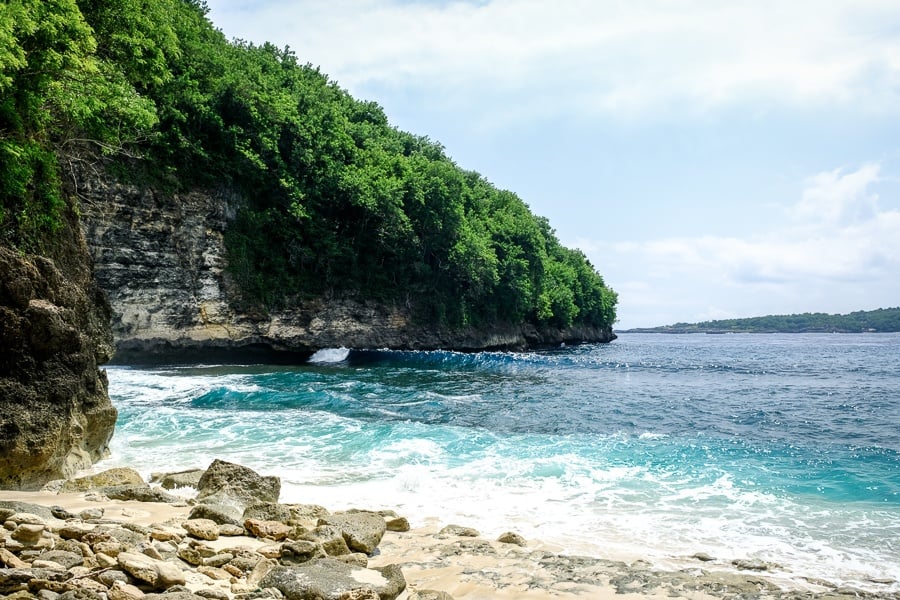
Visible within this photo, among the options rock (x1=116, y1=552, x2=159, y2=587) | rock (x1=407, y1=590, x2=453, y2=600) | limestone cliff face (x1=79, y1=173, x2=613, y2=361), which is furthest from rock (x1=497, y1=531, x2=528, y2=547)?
limestone cliff face (x1=79, y1=173, x2=613, y2=361)

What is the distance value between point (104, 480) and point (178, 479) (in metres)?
0.93

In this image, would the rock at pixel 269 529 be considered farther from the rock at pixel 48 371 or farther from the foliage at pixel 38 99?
the foliage at pixel 38 99

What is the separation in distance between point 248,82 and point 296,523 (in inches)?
1073

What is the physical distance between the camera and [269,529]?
19.0 feet

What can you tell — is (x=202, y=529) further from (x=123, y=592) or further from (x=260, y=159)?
(x=260, y=159)

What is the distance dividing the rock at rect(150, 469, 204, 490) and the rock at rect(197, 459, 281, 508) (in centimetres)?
57

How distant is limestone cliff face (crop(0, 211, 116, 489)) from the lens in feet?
23.0

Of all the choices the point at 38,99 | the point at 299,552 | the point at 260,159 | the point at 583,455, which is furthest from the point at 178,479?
the point at 260,159

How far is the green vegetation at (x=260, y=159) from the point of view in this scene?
8.46m

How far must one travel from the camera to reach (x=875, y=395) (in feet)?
63.7

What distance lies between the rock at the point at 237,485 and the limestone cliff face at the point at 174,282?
18.4 meters

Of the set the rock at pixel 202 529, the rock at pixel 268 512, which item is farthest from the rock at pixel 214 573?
the rock at pixel 268 512

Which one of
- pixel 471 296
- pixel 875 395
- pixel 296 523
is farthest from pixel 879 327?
pixel 296 523

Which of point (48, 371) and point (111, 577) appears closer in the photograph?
point (111, 577)
